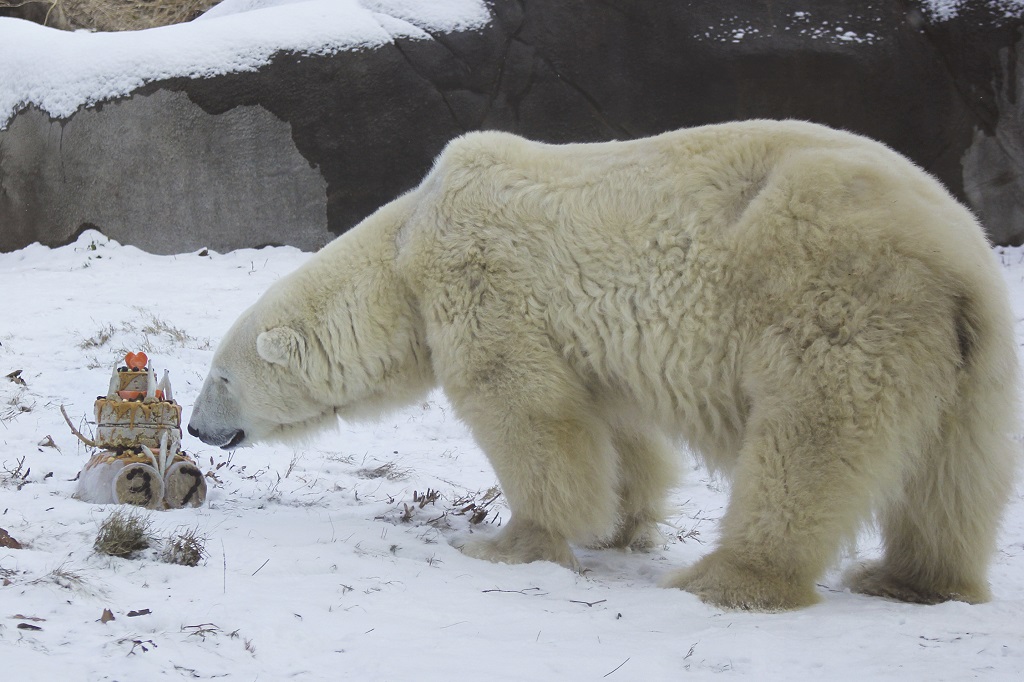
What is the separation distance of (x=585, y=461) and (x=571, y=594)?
65cm

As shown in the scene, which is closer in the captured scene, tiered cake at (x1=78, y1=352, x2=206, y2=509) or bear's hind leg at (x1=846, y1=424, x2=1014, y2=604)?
bear's hind leg at (x1=846, y1=424, x2=1014, y2=604)

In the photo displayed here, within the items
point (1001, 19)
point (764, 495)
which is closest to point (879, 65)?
Answer: point (1001, 19)

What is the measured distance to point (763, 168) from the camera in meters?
3.61

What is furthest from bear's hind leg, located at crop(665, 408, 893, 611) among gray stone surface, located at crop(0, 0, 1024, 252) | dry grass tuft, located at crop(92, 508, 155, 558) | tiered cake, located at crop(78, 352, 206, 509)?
gray stone surface, located at crop(0, 0, 1024, 252)

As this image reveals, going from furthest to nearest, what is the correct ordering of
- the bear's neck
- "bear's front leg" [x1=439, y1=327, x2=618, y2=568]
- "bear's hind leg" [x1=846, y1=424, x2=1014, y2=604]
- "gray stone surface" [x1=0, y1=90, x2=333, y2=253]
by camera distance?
"gray stone surface" [x1=0, y1=90, x2=333, y2=253]
the bear's neck
"bear's front leg" [x1=439, y1=327, x2=618, y2=568]
"bear's hind leg" [x1=846, y1=424, x2=1014, y2=604]

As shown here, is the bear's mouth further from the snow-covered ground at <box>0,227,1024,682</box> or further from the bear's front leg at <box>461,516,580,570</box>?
the bear's front leg at <box>461,516,580,570</box>

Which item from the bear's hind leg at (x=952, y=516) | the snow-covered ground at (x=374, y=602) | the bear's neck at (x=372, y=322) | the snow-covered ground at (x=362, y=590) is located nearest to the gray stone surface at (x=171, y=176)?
the snow-covered ground at (x=362, y=590)

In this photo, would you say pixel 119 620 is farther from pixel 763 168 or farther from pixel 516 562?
pixel 763 168

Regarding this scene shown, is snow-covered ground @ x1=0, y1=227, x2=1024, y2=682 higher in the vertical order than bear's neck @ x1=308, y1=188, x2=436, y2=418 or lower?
lower

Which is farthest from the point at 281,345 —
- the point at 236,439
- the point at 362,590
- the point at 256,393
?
the point at 362,590

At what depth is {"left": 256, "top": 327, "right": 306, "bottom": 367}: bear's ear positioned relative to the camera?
4434mm

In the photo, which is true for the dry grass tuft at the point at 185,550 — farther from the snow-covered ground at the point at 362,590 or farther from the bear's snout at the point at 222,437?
the bear's snout at the point at 222,437

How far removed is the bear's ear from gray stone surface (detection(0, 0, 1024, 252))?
201 inches

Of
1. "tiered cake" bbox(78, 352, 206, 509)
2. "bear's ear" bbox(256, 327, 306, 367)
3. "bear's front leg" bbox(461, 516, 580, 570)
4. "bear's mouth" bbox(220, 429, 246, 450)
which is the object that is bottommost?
"bear's front leg" bbox(461, 516, 580, 570)
